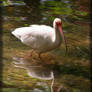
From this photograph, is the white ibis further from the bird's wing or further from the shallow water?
the shallow water

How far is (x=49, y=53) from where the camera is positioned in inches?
234

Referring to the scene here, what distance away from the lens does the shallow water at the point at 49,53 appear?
15.9 feet

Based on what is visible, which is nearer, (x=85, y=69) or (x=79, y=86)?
(x=79, y=86)

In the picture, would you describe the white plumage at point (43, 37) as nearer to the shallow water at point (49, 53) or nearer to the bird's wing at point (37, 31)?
the bird's wing at point (37, 31)

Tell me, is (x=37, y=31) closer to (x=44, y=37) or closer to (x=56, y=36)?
(x=44, y=37)

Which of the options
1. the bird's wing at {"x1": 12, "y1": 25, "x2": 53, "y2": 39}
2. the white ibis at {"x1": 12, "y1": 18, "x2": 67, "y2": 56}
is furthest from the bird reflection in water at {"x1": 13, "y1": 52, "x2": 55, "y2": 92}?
the bird's wing at {"x1": 12, "y1": 25, "x2": 53, "y2": 39}

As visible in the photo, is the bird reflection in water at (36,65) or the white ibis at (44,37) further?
the white ibis at (44,37)

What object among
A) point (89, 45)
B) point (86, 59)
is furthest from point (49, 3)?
point (86, 59)

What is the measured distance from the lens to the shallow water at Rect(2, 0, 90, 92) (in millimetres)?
4848

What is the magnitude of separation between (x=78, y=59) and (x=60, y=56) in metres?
0.38

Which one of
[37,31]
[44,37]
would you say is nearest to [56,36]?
[44,37]

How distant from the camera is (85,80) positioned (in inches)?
196

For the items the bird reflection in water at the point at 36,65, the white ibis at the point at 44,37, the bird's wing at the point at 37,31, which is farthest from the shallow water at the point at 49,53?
the bird's wing at the point at 37,31

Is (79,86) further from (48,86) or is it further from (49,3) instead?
(49,3)
